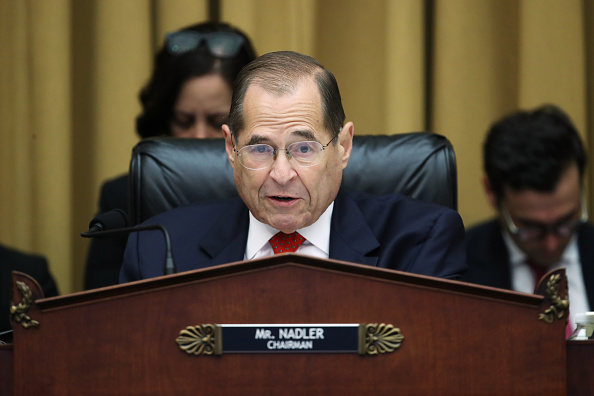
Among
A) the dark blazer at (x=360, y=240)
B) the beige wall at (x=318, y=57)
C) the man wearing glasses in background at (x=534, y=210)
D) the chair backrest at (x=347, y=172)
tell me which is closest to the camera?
the dark blazer at (x=360, y=240)

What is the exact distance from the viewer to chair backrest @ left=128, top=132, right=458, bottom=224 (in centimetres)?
193

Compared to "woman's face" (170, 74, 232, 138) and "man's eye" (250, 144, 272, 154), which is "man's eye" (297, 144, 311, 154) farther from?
"woman's face" (170, 74, 232, 138)

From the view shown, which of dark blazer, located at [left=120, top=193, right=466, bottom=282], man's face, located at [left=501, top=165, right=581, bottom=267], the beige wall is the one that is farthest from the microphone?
the beige wall

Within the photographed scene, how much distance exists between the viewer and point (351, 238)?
1.67m

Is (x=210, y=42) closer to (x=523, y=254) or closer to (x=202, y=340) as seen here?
(x=523, y=254)

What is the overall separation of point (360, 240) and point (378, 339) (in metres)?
0.68

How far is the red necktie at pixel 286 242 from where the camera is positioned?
1.67 meters

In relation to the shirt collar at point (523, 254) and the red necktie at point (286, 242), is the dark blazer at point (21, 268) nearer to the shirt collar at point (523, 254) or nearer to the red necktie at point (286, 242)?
the red necktie at point (286, 242)

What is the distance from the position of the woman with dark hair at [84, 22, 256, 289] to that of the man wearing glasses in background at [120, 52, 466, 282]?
0.67 m

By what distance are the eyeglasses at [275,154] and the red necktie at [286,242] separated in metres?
0.20

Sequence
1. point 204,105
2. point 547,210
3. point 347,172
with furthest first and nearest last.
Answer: point 204,105, point 547,210, point 347,172

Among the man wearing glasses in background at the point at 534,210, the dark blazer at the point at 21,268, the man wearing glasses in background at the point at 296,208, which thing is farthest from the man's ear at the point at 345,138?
the dark blazer at the point at 21,268

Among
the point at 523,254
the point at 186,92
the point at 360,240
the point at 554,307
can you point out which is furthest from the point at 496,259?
the point at 554,307

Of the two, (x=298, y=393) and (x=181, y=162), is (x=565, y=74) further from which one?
(x=298, y=393)
